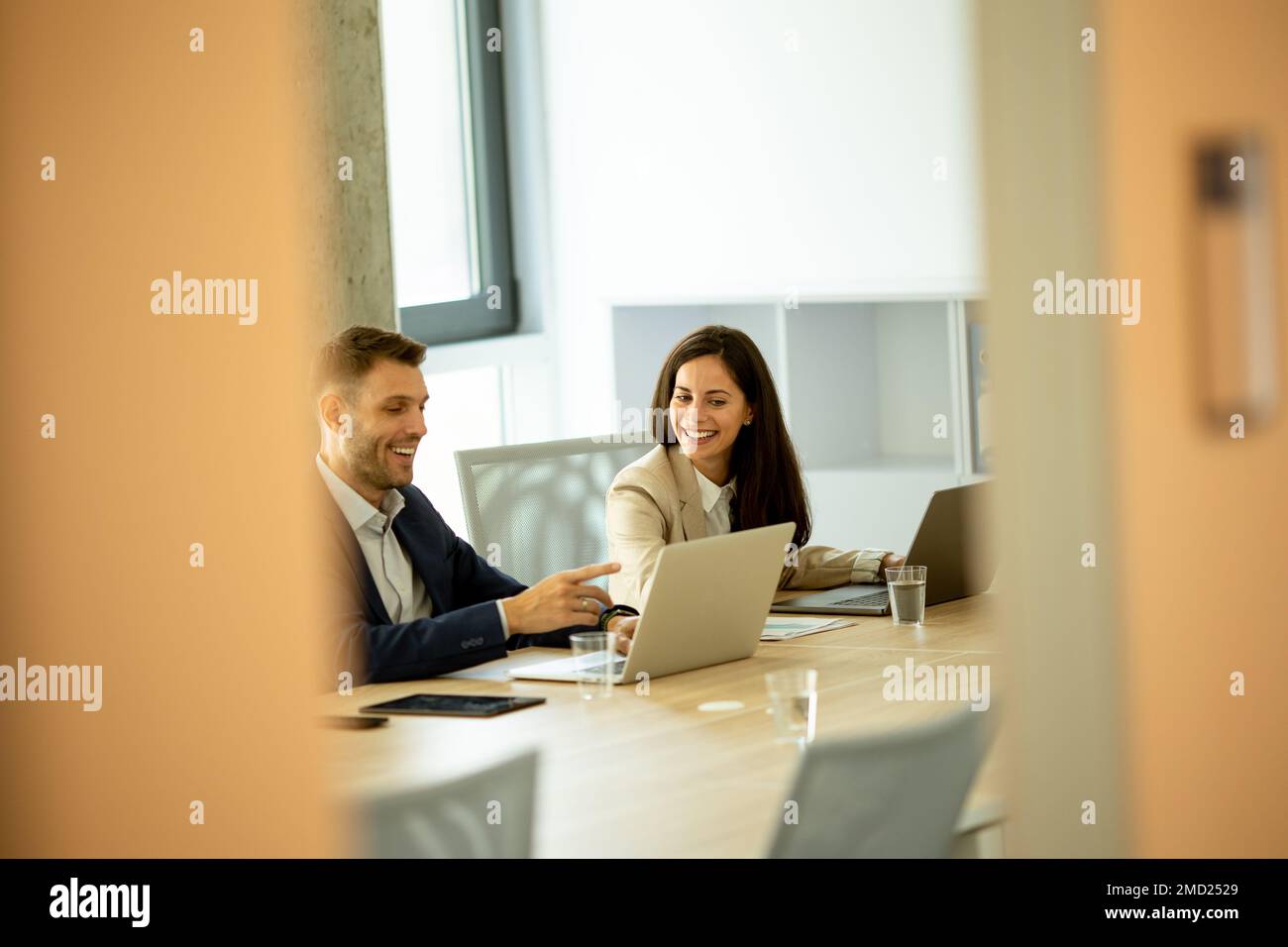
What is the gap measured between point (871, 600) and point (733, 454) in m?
0.47

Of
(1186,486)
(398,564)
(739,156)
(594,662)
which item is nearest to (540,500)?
(398,564)

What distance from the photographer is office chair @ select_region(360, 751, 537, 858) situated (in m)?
1.24

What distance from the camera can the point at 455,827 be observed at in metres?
1.30

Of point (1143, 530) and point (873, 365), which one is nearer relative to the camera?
point (1143, 530)

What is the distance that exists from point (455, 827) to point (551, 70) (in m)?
4.06

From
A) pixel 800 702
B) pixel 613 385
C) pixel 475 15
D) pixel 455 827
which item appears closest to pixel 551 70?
pixel 475 15

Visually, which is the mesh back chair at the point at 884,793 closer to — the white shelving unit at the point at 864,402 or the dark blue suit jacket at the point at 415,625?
the dark blue suit jacket at the point at 415,625

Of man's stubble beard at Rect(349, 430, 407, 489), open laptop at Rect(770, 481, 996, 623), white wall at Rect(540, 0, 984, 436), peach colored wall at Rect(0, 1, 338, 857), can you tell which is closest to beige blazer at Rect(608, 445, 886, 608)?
open laptop at Rect(770, 481, 996, 623)

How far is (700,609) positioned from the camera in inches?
92.9

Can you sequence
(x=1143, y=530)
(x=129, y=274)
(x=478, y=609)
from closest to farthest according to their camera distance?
(x=1143, y=530) → (x=129, y=274) → (x=478, y=609)

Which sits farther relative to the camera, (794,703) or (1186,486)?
(794,703)

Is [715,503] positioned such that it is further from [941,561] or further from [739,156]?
[739,156]

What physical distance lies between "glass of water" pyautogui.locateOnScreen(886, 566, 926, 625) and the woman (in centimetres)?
35
